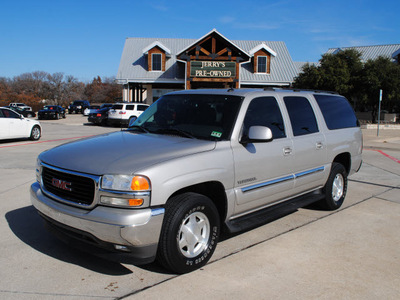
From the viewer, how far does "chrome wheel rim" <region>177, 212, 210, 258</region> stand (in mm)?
3604

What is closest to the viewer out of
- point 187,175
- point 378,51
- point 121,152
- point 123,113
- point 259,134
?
point 187,175

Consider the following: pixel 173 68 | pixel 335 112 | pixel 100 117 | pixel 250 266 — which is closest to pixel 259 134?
pixel 250 266

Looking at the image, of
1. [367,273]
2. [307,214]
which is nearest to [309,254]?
[367,273]

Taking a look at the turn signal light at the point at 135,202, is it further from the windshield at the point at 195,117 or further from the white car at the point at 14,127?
the white car at the point at 14,127

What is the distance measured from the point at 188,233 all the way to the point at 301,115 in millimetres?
2548

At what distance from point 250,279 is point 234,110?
6.03 feet

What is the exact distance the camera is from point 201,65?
28.7 metres

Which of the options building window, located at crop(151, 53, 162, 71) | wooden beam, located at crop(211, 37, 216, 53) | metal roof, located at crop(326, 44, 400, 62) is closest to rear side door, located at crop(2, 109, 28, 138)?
wooden beam, located at crop(211, 37, 216, 53)

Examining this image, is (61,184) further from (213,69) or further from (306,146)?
(213,69)

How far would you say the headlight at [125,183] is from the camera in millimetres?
3211

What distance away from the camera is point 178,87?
1342 inches

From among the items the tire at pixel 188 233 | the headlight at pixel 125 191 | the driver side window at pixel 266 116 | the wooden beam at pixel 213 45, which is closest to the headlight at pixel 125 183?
the headlight at pixel 125 191

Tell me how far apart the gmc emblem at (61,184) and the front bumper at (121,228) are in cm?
24

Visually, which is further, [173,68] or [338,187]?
[173,68]
